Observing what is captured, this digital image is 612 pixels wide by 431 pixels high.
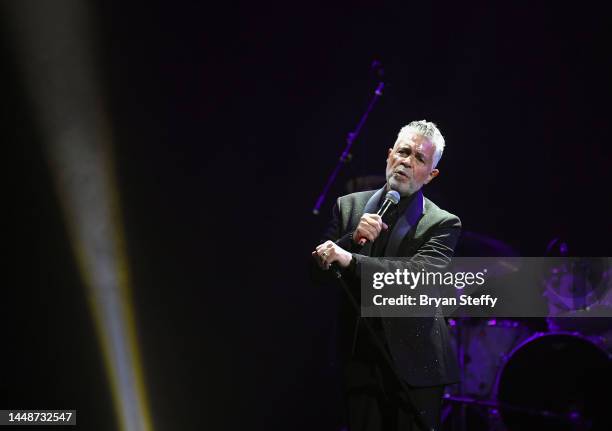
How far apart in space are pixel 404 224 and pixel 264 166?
1.69 m

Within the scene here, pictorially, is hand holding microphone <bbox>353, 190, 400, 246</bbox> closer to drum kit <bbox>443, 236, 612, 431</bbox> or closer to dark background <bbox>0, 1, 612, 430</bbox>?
dark background <bbox>0, 1, 612, 430</bbox>

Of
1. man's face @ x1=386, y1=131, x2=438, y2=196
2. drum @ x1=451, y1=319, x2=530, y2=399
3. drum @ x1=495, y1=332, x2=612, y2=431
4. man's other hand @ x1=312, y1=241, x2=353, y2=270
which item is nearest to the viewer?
man's other hand @ x1=312, y1=241, x2=353, y2=270

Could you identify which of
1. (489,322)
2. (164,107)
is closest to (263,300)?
(164,107)

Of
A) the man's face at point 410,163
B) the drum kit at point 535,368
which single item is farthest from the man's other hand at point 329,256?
the drum kit at point 535,368

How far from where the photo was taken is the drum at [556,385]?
11.9ft

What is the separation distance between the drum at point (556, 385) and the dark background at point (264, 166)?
0.81 metres

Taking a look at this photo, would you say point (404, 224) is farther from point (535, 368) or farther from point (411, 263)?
point (535, 368)

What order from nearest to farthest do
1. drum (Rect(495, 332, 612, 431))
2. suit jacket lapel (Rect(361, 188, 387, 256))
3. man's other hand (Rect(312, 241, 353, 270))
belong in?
man's other hand (Rect(312, 241, 353, 270)), suit jacket lapel (Rect(361, 188, 387, 256)), drum (Rect(495, 332, 612, 431))

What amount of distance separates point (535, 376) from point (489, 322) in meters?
0.51

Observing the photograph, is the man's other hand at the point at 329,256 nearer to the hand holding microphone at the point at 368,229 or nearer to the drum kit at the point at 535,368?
the hand holding microphone at the point at 368,229

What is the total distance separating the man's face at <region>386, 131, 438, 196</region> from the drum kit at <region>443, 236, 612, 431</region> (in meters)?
1.68

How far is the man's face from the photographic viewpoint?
2443 mm

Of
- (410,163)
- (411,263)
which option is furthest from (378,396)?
(410,163)

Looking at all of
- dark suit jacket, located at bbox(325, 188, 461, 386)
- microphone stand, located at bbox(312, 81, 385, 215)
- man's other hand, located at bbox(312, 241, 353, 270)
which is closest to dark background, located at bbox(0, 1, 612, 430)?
microphone stand, located at bbox(312, 81, 385, 215)
